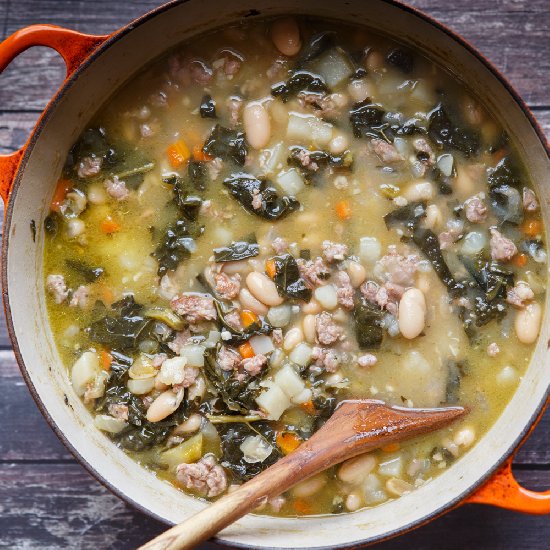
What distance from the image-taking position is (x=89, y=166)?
3.28 meters

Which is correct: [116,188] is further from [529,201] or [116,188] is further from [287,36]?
[529,201]

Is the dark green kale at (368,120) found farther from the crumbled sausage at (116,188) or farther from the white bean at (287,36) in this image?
the crumbled sausage at (116,188)

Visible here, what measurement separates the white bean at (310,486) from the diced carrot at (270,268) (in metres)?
0.93

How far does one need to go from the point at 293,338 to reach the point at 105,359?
0.87 m

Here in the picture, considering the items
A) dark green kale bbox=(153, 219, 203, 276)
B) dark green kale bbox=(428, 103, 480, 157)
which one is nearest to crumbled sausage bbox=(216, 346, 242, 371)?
dark green kale bbox=(153, 219, 203, 276)

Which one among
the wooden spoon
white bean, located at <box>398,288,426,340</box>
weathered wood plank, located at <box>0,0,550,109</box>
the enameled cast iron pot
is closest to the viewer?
the wooden spoon

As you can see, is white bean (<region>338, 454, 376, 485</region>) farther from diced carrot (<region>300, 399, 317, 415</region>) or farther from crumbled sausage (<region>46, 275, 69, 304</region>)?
crumbled sausage (<region>46, 275, 69, 304</region>)

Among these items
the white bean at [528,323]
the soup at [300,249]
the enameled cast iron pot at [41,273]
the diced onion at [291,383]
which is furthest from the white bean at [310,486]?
the white bean at [528,323]

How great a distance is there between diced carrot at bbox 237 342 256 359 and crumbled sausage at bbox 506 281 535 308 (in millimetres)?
1166

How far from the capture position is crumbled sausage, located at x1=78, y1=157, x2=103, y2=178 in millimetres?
3277

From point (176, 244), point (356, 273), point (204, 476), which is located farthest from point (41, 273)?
point (356, 273)

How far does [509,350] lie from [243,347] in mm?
1190

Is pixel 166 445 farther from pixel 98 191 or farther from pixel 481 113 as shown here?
pixel 481 113

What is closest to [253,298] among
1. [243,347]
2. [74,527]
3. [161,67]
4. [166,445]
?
[243,347]
